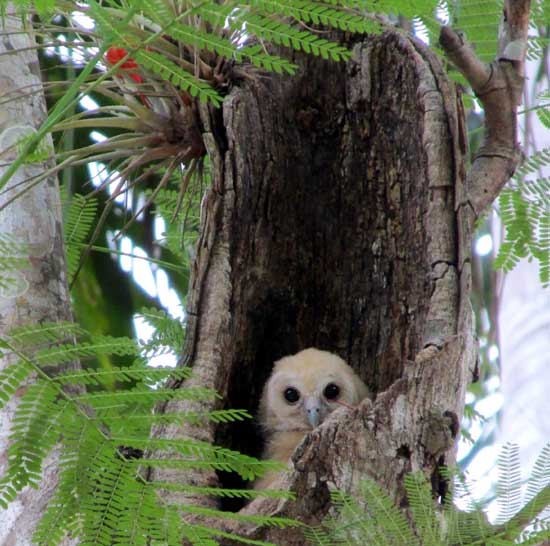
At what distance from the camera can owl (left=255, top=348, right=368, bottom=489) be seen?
4668 millimetres

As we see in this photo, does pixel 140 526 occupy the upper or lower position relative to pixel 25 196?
lower

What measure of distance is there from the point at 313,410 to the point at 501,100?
1.63 m

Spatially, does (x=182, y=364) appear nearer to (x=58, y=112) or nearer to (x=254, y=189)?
(x=254, y=189)

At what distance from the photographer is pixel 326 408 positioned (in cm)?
Result: 479

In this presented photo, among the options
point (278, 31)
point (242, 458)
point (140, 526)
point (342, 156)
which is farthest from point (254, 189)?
point (140, 526)

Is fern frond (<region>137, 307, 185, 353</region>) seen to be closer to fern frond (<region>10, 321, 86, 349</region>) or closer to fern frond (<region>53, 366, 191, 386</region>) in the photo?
fern frond (<region>10, 321, 86, 349</region>)

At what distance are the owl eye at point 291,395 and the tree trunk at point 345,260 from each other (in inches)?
5.8

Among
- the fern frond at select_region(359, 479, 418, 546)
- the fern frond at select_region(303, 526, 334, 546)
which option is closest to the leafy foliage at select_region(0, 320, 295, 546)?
the fern frond at select_region(303, 526, 334, 546)

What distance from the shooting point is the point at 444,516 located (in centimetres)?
289

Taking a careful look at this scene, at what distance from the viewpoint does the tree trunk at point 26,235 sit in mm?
3439

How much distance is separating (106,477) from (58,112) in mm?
959

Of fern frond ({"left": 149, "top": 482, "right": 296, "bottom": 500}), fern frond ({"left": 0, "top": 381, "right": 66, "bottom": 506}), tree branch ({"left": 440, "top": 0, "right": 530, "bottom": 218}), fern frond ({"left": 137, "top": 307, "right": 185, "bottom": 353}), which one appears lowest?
fern frond ({"left": 137, "top": 307, "right": 185, "bottom": 353})

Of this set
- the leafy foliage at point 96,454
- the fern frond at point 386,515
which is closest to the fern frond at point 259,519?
the leafy foliage at point 96,454

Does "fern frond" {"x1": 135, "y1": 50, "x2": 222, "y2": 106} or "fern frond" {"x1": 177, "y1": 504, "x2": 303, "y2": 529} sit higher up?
"fern frond" {"x1": 135, "y1": 50, "x2": 222, "y2": 106}
